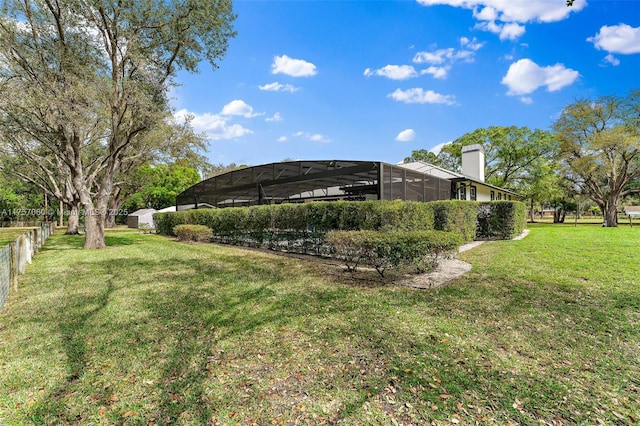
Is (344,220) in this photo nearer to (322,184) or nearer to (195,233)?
(322,184)

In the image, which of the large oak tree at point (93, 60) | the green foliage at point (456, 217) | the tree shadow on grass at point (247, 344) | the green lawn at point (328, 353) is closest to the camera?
the green lawn at point (328, 353)

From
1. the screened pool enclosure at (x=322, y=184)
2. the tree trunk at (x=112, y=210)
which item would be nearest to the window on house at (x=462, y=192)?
the screened pool enclosure at (x=322, y=184)

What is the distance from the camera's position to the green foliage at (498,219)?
12508 mm

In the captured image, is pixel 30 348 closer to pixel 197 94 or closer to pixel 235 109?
pixel 197 94

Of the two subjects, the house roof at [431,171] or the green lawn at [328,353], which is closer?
the green lawn at [328,353]

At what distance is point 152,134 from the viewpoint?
16.3 metres

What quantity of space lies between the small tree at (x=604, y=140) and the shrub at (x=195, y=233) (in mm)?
27555

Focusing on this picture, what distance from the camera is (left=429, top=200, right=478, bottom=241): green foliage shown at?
9727mm

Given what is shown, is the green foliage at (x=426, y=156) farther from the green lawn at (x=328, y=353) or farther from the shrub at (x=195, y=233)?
the green lawn at (x=328, y=353)

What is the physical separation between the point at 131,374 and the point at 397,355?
2.62 metres

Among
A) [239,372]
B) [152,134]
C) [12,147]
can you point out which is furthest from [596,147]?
[12,147]

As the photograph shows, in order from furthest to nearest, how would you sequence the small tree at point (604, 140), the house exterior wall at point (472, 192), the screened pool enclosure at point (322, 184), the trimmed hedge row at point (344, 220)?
the small tree at point (604, 140) < the house exterior wall at point (472, 192) < the screened pool enclosure at point (322, 184) < the trimmed hedge row at point (344, 220)

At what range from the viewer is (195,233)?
1443cm

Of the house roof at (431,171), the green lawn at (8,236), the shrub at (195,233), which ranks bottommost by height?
the green lawn at (8,236)
